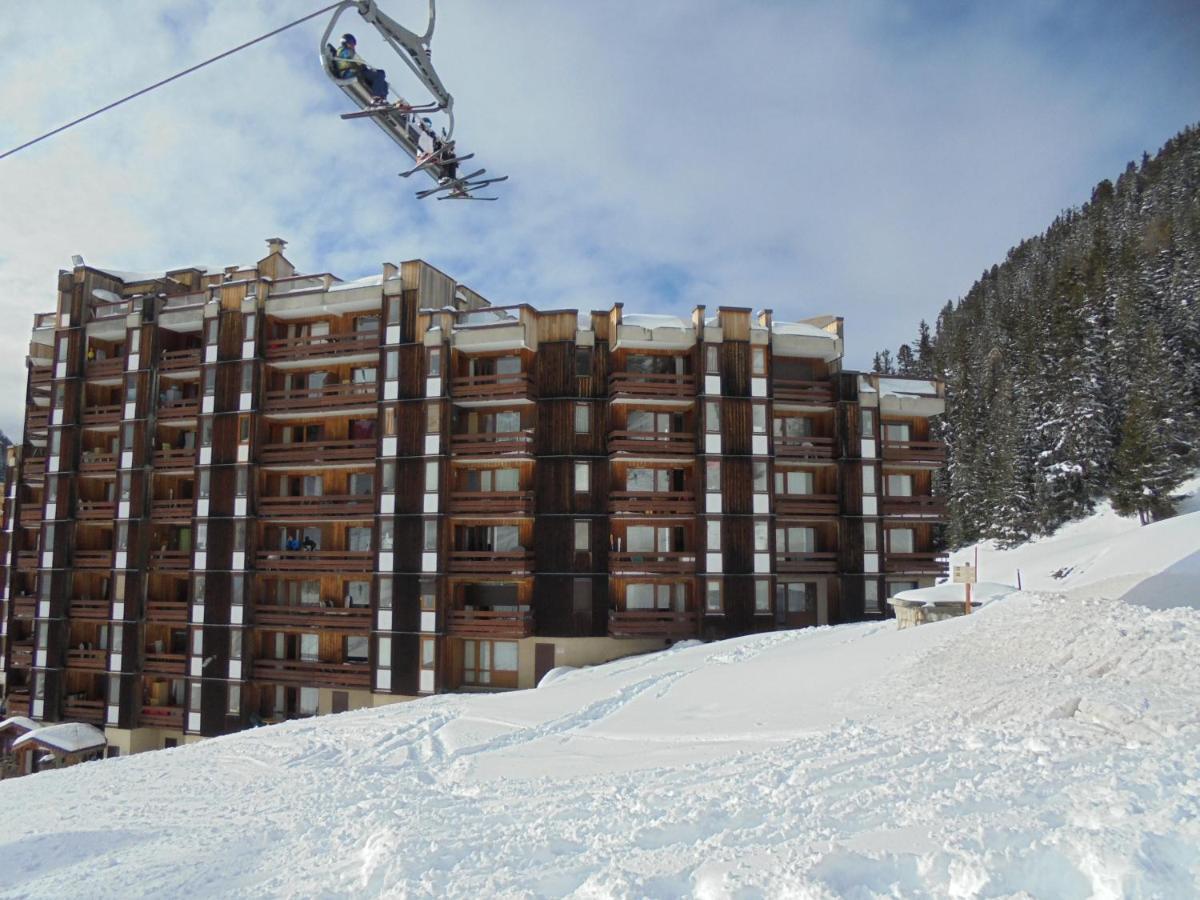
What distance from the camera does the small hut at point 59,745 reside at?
1266 inches

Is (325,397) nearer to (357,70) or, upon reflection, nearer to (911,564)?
(357,70)

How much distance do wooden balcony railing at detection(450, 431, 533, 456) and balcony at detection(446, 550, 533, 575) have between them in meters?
4.14

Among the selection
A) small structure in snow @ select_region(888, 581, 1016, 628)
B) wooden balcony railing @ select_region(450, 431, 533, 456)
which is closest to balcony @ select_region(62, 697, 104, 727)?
wooden balcony railing @ select_region(450, 431, 533, 456)

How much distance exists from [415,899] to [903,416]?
1274 inches

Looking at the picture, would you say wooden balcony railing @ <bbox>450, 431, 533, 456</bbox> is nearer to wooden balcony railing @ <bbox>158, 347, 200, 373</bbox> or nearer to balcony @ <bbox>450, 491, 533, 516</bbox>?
balcony @ <bbox>450, 491, 533, 516</bbox>

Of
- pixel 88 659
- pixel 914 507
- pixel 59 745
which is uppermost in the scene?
pixel 914 507

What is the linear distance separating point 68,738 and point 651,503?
28.1 meters

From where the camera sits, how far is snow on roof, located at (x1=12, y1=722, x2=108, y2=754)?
32125 millimetres

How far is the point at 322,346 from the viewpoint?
1329 inches

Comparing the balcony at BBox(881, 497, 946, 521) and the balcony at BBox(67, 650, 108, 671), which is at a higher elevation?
the balcony at BBox(881, 497, 946, 521)

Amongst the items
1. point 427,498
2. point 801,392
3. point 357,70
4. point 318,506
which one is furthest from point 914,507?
point 357,70

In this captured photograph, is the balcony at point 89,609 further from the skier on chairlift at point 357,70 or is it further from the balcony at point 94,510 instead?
the skier on chairlift at point 357,70

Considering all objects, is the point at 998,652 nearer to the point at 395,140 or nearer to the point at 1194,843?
the point at 1194,843

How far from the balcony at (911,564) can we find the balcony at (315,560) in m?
22.8
